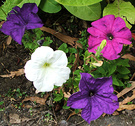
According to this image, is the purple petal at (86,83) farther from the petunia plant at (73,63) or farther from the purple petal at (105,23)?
the purple petal at (105,23)

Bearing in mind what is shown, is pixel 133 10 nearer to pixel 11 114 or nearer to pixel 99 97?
pixel 99 97

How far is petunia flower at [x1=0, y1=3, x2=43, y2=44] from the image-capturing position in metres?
1.48

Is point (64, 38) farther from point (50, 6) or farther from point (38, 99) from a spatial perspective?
point (38, 99)

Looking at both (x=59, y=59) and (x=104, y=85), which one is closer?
(x=59, y=59)

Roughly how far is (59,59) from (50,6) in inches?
38.6

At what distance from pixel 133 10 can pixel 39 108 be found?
1556 mm

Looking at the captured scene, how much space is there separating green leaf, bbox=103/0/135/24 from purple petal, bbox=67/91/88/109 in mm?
1056

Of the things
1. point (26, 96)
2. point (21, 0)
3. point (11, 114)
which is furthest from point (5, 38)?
point (11, 114)

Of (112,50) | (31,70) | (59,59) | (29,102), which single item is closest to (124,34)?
(112,50)

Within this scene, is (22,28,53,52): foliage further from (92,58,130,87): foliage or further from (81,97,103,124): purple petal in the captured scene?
(81,97,103,124): purple petal

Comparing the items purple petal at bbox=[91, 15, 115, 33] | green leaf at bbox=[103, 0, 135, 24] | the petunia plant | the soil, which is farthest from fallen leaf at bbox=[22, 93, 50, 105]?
green leaf at bbox=[103, 0, 135, 24]

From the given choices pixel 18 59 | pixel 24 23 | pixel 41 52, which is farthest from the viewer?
pixel 18 59

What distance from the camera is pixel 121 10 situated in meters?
1.99

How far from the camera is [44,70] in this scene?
4.32ft
